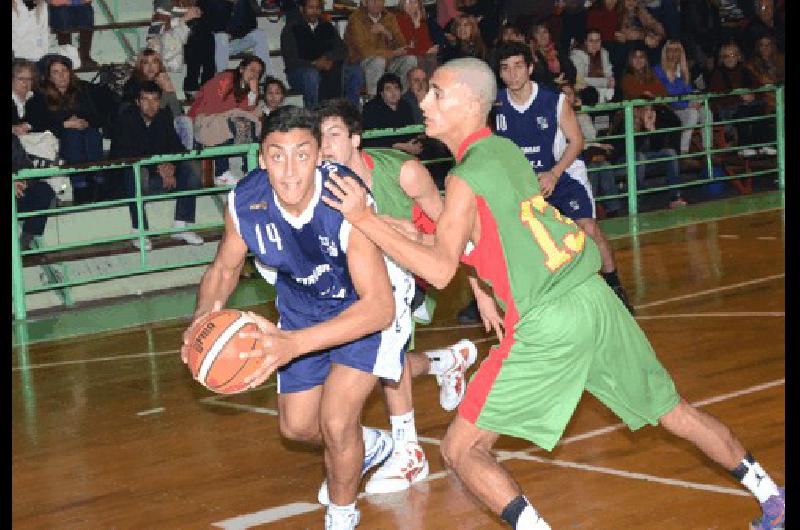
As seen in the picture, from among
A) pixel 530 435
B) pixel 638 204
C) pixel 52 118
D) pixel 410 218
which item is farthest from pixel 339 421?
pixel 638 204

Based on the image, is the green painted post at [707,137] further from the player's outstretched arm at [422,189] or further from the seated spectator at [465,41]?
the player's outstretched arm at [422,189]

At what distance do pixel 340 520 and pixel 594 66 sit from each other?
13.1 meters

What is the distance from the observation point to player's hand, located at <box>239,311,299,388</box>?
4965 millimetres

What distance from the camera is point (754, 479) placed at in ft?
17.6

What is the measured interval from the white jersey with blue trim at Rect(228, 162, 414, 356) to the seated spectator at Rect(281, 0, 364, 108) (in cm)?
974

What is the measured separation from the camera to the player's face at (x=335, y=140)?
6.68 m

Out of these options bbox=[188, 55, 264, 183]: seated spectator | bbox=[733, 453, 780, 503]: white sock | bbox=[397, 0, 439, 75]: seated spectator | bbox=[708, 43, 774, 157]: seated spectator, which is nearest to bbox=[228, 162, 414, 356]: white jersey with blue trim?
bbox=[733, 453, 780, 503]: white sock

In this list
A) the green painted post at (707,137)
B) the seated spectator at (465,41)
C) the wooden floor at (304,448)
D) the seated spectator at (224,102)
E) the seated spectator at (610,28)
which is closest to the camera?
the wooden floor at (304,448)

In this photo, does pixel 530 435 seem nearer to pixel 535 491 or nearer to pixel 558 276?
pixel 558 276

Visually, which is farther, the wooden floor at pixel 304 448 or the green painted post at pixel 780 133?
the green painted post at pixel 780 133

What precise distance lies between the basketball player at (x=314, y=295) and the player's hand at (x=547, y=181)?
13.2 feet

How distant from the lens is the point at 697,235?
595 inches

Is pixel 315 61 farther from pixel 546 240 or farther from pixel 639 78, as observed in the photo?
pixel 546 240

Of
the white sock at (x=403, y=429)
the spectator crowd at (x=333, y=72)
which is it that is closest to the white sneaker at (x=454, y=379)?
the white sock at (x=403, y=429)
